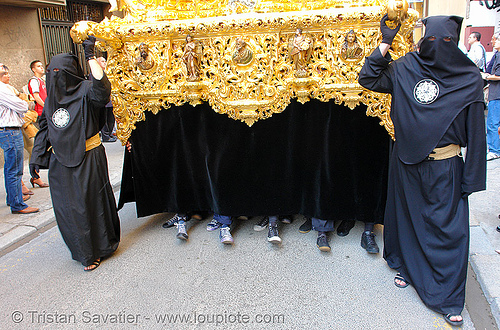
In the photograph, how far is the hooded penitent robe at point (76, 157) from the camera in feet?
9.64

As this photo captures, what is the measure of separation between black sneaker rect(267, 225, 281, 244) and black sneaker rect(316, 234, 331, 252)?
14.8 inches

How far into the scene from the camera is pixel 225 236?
3.51 meters

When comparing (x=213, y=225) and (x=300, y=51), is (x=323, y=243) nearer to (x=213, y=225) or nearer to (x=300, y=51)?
(x=213, y=225)

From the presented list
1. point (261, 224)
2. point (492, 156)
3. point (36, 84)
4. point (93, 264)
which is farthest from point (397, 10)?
point (36, 84)

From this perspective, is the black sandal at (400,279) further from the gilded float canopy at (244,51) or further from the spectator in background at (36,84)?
the spectator in background at (36,84)

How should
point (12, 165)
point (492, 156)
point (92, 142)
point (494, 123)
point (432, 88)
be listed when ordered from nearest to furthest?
point (432, 88), point (92, 142), point (12, 165), point (494, 123), point (492, 156)

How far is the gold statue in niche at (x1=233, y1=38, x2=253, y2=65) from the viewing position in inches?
115

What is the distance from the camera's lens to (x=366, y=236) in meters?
3.32

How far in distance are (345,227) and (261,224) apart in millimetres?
859

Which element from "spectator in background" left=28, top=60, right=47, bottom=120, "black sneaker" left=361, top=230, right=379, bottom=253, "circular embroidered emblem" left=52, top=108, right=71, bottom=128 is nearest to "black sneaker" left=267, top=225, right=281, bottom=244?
"black sneaker" left=361, top=230, right=379, bottom=253

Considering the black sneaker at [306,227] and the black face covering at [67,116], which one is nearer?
the black face covering at [67,116]

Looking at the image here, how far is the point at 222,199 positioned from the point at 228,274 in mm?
839

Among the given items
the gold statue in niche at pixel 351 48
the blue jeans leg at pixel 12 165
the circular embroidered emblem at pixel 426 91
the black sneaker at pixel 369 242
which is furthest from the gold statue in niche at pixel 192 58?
the blue jeans leg at pixel 12 165

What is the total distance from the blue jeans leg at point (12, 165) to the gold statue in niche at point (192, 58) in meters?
2.76
